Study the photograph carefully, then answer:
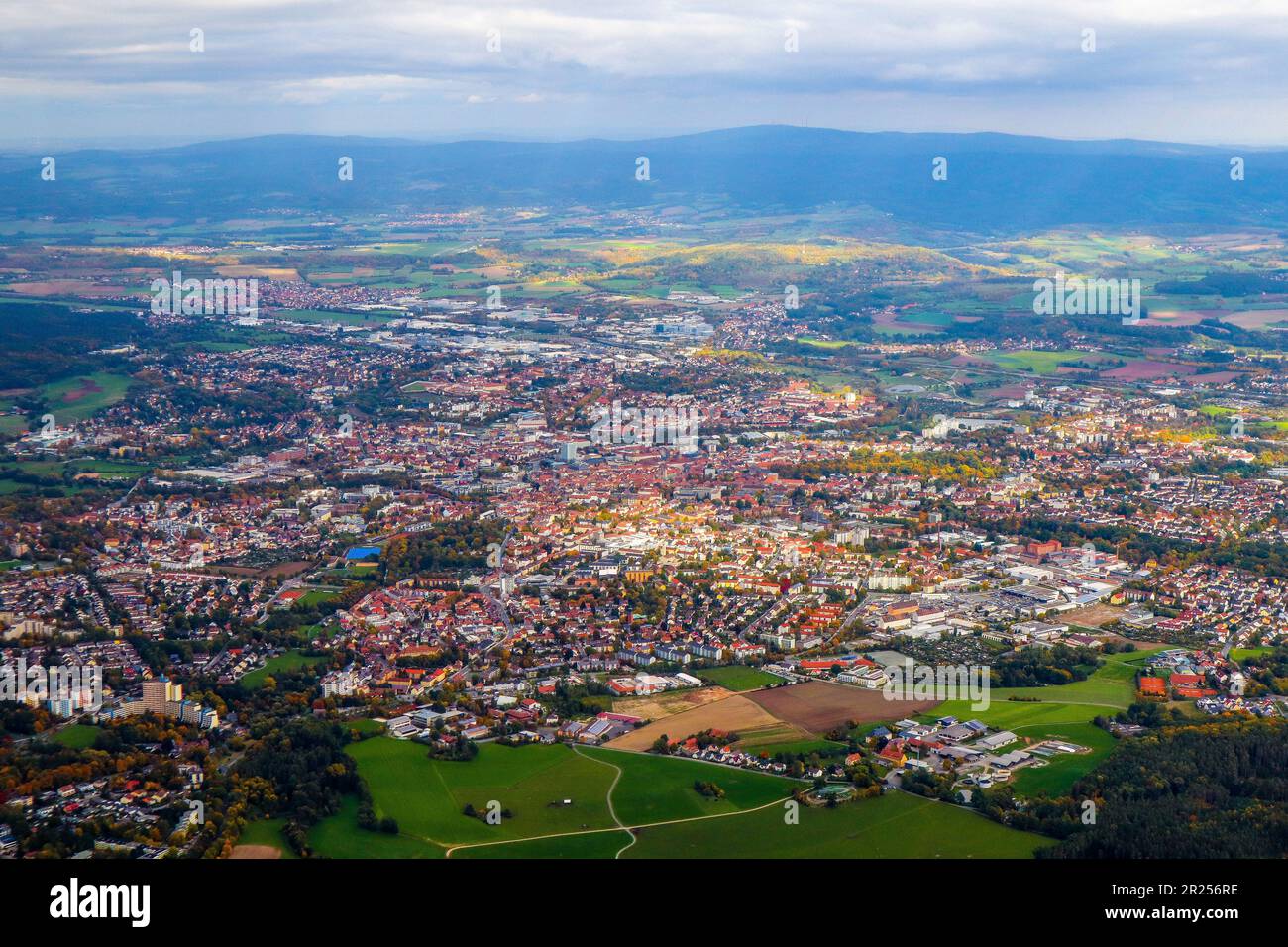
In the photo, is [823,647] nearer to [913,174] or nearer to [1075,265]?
[1075,265]

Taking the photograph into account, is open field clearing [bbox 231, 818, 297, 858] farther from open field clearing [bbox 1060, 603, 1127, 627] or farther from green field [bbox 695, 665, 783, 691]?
open field clearing [bbox 1060, 603, 1127, 627]

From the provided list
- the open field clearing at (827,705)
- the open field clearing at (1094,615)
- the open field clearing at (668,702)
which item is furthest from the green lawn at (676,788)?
the open field clearing at (1094,615)

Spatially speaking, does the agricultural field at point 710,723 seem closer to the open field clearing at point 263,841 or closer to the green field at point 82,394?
the open field clearing at point 263,841

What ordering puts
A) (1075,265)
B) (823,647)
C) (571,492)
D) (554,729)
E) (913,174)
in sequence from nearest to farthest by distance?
(554,729) → (823,647) → (571,492) → (1075,265) → (913,174)

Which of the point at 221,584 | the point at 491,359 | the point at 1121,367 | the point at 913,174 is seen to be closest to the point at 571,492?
the point at 221,584

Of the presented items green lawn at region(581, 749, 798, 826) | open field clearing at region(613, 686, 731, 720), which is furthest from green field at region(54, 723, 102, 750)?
open field clearing at region(613, 686, 731, 720)
